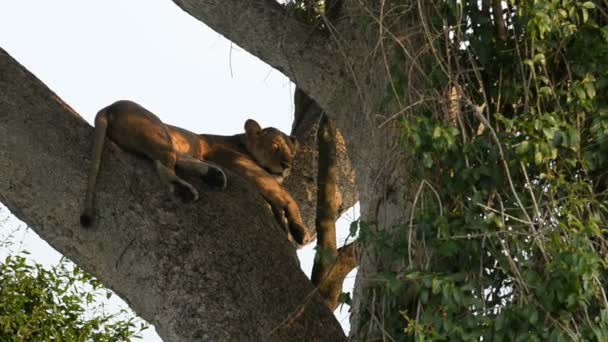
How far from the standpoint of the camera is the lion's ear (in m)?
7.71

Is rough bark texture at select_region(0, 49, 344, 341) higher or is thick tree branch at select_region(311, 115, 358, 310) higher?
thick tree branch at select_region(311, 115, 358, 310)

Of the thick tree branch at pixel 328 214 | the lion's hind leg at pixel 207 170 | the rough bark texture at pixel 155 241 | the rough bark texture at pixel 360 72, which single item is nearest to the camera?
the rough bark texture at pixel 360 72

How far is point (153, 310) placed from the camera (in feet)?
17.9

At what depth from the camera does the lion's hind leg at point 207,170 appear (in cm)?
592

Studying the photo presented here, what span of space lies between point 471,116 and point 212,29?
154 centimetres

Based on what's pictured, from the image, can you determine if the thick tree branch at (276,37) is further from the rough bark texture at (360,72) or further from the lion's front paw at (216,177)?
the lion's front paw at (216,177)

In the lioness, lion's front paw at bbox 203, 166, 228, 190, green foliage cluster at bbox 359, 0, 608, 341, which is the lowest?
green foliage cluster at bbox 359, 0, 608, 341

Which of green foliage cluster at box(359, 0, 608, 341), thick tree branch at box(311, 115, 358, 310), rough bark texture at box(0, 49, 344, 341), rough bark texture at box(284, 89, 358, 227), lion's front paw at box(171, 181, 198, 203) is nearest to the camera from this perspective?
green foliage cluster at box(359, 0, 608, 341)

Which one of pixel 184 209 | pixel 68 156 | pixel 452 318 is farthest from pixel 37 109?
pixel 452 318

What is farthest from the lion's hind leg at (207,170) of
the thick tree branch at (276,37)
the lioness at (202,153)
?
the thick tree branch at (276,37)

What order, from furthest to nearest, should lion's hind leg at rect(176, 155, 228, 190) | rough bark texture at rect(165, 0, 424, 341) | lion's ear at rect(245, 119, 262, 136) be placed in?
lion's ear at rect(245, 119, 262, 136), lion's hind leg at rect(176, 155, 228, 190), rough bark texture at rect(165, 0, 424, 341)

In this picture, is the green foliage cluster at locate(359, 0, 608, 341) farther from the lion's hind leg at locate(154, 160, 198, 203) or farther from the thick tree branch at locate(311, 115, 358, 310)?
the thick tree branch at locate(311, 115, 358, 310)

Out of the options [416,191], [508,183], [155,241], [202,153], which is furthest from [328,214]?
[508,183]

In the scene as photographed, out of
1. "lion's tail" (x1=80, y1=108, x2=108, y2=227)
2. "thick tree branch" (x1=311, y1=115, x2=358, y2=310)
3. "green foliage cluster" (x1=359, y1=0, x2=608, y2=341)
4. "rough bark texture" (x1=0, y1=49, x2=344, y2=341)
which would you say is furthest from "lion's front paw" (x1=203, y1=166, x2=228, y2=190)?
"green foliage cluster" (x1=359, y1=0, x2=608, y2=341)
